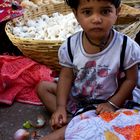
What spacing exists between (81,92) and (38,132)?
351 mm

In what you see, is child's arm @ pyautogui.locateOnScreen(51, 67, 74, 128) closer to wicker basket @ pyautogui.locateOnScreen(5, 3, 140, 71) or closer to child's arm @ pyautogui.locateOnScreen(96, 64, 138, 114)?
child's arm @ pyautogui.locateOnScreen(96, 64, 138, 114)

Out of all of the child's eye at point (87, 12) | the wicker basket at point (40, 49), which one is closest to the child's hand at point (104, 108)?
the child's eye at point (87, 12)

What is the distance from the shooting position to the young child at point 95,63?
5.45 ft

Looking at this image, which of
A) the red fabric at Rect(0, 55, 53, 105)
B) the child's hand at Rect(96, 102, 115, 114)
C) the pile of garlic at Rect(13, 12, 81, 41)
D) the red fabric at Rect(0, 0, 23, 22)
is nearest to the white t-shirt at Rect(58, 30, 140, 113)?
the child's hand at Rect(96, 102, 115, 114)

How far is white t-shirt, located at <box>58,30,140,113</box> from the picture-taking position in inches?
69.6

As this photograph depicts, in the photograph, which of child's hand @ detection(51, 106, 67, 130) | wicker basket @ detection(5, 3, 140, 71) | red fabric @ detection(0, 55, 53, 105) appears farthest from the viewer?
wicker basket @ detection(5, 3, 140, 71)

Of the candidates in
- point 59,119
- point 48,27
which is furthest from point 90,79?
point 48,27

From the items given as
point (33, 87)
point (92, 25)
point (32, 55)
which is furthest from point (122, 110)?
point (32, 55)

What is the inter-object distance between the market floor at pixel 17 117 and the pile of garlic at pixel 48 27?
0.62 meters

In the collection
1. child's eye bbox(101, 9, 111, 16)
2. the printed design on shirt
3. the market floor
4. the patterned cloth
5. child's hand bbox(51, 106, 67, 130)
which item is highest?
child's eye bbox(101, 9, 111, 16)

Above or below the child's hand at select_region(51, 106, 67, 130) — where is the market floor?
below

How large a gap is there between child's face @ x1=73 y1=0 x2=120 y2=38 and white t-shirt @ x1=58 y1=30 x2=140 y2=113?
0.13 meters

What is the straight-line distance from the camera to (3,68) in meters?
2.55

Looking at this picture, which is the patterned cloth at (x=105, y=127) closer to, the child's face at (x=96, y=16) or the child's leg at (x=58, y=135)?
the child's leg at (x=58, y=135)
